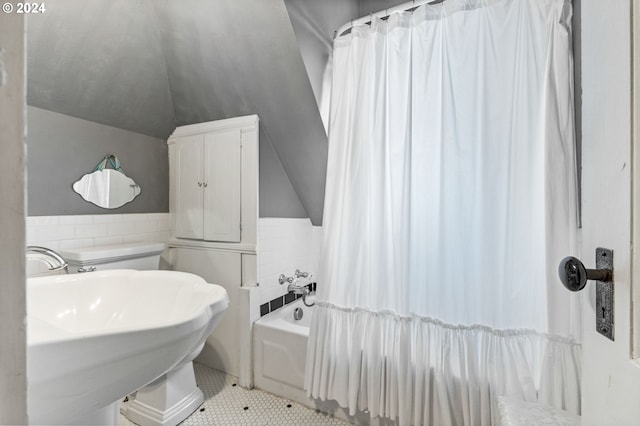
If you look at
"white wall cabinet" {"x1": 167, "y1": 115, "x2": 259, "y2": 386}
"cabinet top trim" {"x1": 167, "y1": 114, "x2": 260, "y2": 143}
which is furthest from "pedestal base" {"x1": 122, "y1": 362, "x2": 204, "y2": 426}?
"cabinet top trim" {"x1": 167, "y1": 114, "x2": 260, "y2": 143}

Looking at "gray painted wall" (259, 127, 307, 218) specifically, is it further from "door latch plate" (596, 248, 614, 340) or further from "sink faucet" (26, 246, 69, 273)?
"door latch plate" (596, 248, 614, 340)

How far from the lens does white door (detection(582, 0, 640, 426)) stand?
0.45 m

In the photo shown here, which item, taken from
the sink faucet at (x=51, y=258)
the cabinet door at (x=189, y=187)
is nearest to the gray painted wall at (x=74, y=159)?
the cabinet door at (x=189, y=187)

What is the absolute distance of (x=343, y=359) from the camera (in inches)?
64.2

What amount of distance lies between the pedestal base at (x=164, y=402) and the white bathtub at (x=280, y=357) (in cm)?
46

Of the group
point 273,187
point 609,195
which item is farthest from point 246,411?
point 609,195

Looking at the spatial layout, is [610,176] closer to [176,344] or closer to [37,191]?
[176,344]

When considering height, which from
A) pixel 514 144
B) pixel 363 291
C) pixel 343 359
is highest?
pixel 514 144

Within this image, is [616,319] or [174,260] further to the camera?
[174,260]

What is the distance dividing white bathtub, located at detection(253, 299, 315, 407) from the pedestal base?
1.51 ft

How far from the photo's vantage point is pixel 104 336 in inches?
26.8

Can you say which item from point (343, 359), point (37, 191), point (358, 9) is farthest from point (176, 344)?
point (358, 9)

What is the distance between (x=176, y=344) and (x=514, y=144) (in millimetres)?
1481

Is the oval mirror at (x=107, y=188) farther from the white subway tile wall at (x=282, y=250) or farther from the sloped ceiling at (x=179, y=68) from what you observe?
the white subway tile wall at (x=282, y=250)
